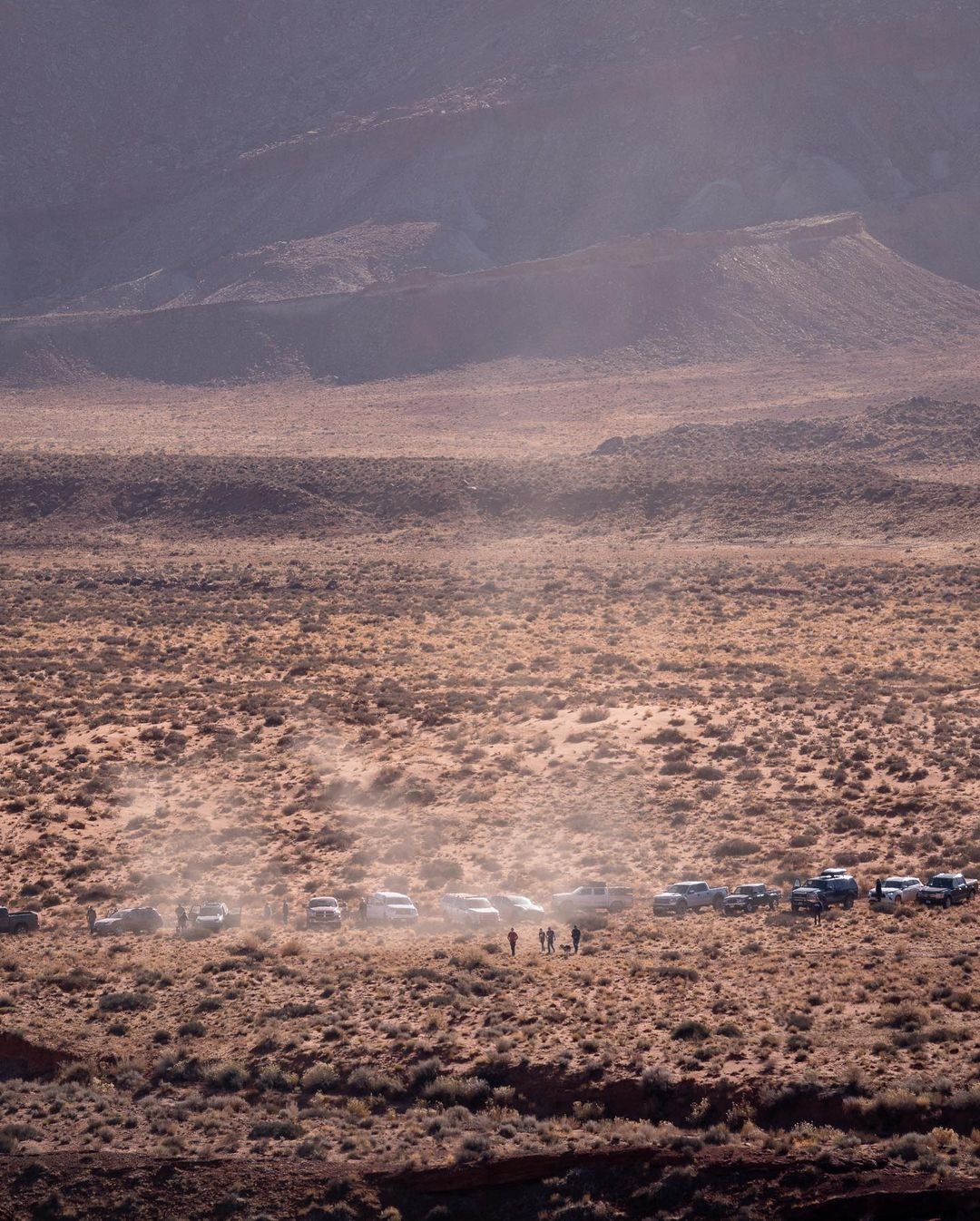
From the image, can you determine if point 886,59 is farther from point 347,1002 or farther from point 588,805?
point 347,1002

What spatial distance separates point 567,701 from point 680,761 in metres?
5.62

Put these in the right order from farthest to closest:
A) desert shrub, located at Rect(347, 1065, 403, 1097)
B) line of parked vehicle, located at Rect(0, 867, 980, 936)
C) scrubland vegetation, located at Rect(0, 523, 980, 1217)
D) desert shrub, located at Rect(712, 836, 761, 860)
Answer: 1. desert shrub, located at Rect(712, 836, 761, 860)
2. line of parked vehicle, located at Rect(0, 867, 980, 936)
3. desert shrub, located at Rect(347, 1065, 403, 1097)
4. scrubland vegetation, located at Rect(0, 523, 980, 1217)

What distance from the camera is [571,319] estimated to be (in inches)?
4540

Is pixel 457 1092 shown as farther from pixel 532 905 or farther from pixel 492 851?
pixel 492 851

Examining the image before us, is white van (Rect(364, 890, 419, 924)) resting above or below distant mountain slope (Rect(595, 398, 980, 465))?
below

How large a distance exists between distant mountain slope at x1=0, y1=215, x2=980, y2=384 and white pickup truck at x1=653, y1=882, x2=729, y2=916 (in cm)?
8696

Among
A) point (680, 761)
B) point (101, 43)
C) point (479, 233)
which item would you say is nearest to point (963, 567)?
point (680, 761)

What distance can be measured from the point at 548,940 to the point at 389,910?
347 centimetres

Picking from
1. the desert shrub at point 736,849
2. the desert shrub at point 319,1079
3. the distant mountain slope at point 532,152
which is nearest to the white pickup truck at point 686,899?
the desert shrub at point 736,849

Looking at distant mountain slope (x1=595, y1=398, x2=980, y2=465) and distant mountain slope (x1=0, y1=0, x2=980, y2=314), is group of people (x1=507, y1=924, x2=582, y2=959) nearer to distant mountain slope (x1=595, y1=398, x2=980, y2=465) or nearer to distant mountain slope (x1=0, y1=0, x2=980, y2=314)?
distant mountain slope (x1=595, y1=398, x2=980, y2=465)

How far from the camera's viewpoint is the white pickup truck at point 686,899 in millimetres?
26328

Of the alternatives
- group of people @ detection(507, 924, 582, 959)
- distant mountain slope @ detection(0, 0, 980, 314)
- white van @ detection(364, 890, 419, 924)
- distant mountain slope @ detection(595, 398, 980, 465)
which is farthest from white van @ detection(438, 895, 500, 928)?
distant mountain slope @ detection(0, 0, 980, 314)

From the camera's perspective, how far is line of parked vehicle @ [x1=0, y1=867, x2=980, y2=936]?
1014 inches

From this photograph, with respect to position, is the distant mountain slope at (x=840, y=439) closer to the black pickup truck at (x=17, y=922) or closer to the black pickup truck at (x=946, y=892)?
the black pickup truck at (x=946, y=892)
